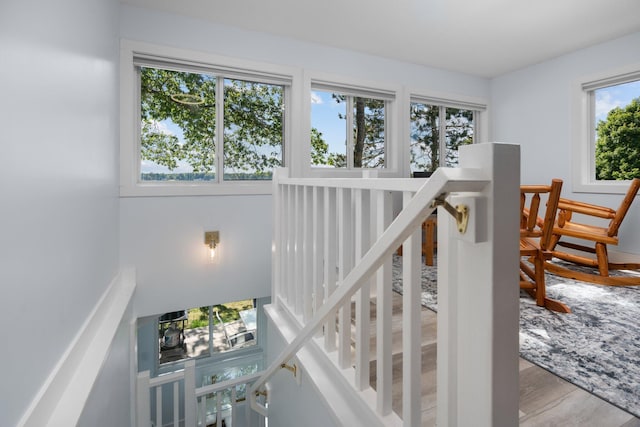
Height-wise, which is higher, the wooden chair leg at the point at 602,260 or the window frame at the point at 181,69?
the window frame at the point at 181,69

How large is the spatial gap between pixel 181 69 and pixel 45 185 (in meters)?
2.00

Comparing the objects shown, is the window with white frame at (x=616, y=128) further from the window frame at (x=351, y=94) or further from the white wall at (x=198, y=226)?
the white wall at (x=198, y=226)

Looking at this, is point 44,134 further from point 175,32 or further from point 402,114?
point 402,114

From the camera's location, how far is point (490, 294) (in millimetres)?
589

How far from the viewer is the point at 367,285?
110cm

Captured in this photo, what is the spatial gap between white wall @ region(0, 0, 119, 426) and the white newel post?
106cm

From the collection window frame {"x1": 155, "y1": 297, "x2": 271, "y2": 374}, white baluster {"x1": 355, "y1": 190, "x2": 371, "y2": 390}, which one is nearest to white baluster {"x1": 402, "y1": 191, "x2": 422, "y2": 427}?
white baluster {"x1": 355, "y1": 190, "x2": 371, "y2": 390}

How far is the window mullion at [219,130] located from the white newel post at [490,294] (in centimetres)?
256

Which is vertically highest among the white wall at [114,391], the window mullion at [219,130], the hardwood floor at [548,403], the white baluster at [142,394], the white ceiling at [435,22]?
the white ceiling at [435,22]

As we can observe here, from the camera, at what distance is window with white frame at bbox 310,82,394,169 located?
3387 millimetres

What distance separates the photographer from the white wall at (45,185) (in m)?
0.85

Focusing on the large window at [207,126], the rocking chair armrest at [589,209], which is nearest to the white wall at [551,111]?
the rocking chair armrest at [589,209]

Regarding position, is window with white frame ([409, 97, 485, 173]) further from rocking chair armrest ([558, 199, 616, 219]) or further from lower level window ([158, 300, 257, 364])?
lower level window ([158, 300, 257, 364])

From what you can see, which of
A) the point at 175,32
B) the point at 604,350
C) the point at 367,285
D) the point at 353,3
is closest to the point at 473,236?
the point at 367,285
